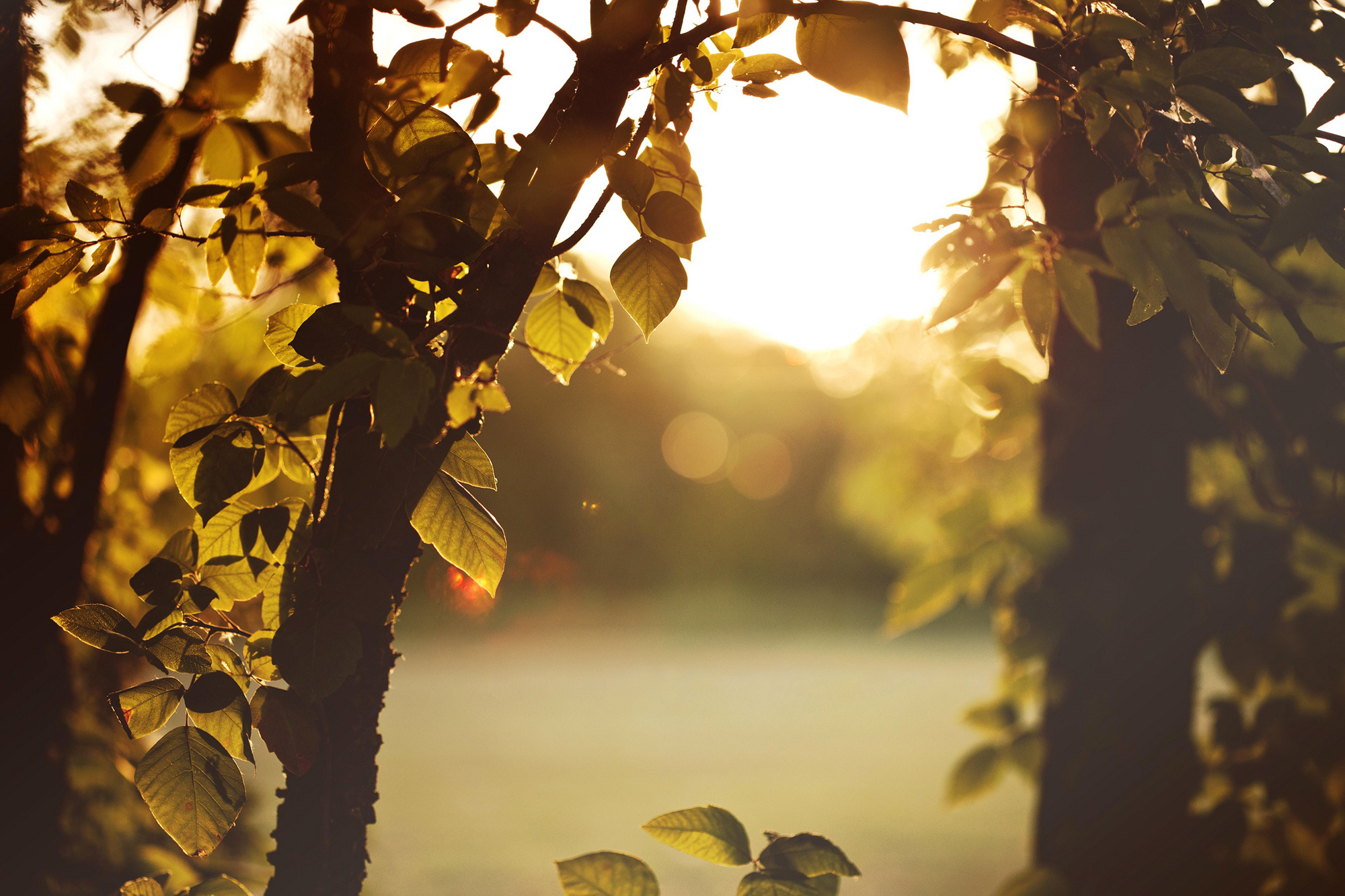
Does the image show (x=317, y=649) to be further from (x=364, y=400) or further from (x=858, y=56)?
(x=858, y=56)

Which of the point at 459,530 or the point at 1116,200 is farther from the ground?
the point at 1116,200

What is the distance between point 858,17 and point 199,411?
0.60 meters

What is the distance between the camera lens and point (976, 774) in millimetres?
1948

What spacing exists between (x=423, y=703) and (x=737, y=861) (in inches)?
324

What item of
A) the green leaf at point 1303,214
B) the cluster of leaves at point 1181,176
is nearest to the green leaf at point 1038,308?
the cluster of leaves at point 1181,176

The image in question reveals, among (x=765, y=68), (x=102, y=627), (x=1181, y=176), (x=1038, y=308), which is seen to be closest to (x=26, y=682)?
(x=102, y=627)

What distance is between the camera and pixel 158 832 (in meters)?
1.79

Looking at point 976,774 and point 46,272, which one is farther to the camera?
point 976,774

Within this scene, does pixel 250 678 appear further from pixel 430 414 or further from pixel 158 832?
pixel 158 832

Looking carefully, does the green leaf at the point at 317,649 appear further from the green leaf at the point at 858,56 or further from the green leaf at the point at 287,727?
the green leaf at the point at 858,56

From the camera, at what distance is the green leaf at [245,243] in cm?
61

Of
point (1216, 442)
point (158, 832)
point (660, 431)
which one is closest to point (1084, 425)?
point (1216, 442)

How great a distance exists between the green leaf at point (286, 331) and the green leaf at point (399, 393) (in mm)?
205

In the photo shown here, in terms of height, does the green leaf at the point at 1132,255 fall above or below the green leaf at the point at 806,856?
above
